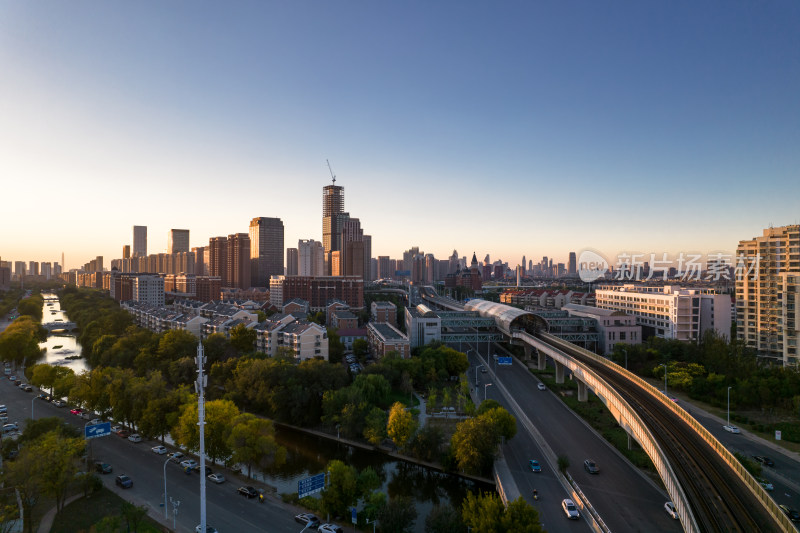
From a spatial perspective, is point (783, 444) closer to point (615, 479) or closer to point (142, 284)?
point (615, 479)

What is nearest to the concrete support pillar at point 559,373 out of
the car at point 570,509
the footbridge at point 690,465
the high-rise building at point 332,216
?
the footbridge at point 690,465

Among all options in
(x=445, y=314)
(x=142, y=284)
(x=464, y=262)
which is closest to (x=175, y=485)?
(x=445, y=314)

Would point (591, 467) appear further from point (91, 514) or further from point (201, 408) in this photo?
point (91, 514)

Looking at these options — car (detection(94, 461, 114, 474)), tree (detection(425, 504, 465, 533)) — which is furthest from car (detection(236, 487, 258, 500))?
tree (detection(425, 504, 465, 533))

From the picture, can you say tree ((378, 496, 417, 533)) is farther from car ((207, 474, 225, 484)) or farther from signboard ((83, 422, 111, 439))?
signboard ((83, 422, 111, 439))

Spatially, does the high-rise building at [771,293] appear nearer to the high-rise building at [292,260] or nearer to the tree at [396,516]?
the tree at [396,516]

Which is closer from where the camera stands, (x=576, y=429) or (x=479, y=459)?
(x=479, y=459)
